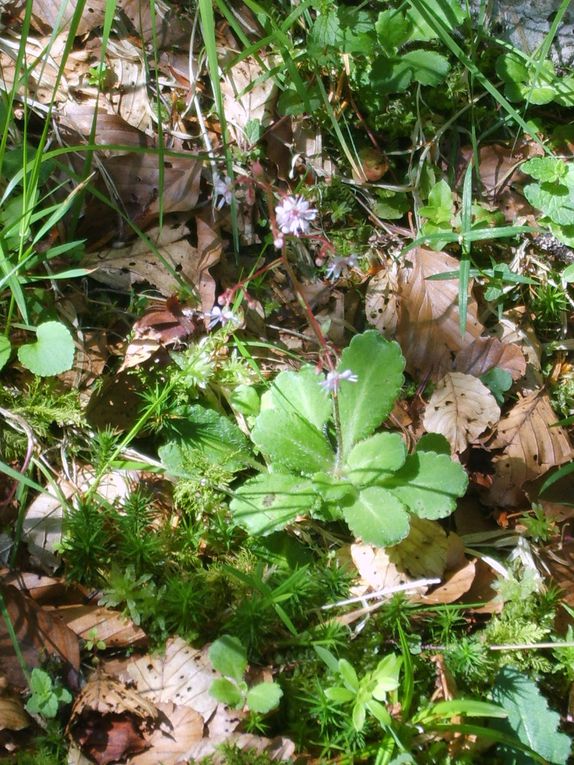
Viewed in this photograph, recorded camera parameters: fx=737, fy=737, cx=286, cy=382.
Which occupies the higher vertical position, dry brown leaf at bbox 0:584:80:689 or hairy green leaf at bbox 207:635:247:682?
dry brown leaf at bbox 0:584:80:689

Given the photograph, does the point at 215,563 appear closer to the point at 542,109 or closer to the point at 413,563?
the point at 413,563

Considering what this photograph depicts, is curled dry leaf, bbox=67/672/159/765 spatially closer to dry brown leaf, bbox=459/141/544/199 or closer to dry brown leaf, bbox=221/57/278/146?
dry brown leaf, bbox=221/57/278/146

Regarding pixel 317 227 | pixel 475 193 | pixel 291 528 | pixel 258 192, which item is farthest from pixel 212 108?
pixel 291 528

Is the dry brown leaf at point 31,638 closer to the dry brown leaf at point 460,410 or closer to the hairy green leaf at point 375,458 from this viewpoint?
the hairy green leaf at point 375,458

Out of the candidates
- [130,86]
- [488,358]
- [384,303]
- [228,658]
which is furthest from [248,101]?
[228,658]

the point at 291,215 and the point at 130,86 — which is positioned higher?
the point at 130,86

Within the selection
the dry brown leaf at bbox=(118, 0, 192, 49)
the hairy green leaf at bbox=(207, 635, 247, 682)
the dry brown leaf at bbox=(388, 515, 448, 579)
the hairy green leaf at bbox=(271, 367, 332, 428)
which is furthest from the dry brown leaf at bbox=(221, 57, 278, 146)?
the hairy green leaf at bbox=(207, 635, 247, 682)

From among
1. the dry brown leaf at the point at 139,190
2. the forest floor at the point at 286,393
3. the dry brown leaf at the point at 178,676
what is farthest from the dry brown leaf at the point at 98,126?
the dry brown leaf at the point at 178,676

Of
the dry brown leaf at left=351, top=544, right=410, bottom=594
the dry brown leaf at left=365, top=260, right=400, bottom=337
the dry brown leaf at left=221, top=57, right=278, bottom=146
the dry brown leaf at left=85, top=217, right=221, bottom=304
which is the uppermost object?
the dry brown leaf at left=221, top=57, right=278, bottom=146

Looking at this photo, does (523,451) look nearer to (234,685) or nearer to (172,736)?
(234,685)
